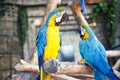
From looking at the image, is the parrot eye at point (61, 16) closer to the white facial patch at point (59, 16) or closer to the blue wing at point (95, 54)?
the white facial patch at point (59, 16)

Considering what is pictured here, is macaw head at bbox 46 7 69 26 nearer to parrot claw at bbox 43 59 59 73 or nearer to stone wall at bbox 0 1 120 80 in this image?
parrot claw at bbox 43 59 59 73

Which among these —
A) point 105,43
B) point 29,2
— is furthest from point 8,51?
point 105,43

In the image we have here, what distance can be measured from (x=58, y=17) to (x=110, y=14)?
2700 millimetres

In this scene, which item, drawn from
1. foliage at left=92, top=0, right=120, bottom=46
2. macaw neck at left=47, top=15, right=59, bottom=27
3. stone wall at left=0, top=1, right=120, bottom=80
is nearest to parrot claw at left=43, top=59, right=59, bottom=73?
macaw neck at left=47, top=15, right=59, bottom=27

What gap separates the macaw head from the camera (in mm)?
1349

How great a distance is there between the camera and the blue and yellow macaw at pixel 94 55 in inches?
55.3

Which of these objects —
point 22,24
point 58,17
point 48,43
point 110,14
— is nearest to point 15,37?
point 22,24

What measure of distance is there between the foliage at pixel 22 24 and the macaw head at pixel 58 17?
8.24 feet

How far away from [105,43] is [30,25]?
98 centimetres

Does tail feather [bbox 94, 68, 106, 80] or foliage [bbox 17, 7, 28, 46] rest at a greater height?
foliage [bbox 17, 7, 28, 46]

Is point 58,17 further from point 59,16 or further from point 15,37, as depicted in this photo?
point 15,37

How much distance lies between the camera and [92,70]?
1622mm

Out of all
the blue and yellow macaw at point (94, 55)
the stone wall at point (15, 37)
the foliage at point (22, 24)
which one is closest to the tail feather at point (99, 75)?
the blue and yellow macaw at point (94, 55)

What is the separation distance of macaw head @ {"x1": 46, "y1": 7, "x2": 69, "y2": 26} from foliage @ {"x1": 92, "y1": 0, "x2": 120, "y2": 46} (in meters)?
2.59
